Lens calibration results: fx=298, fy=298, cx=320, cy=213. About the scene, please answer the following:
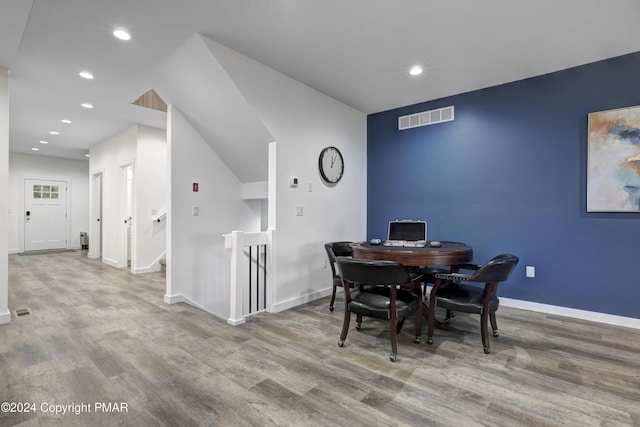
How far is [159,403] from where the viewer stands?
177 centimetres

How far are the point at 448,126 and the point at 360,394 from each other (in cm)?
356

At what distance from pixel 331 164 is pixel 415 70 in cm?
154

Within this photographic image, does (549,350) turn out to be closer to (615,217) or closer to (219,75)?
(615,217)

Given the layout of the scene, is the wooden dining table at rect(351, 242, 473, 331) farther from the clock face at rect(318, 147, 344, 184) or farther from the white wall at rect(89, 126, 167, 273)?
the white wall at rect(89, 126, 167, 273)

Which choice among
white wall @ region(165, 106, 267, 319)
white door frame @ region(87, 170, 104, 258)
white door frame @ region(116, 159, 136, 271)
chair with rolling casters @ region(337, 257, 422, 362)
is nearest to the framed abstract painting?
chair with rolling casters @ region(337, 257, 422, 362)

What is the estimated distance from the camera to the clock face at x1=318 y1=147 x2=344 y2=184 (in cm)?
404

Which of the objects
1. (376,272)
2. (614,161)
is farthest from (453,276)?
(614,161)

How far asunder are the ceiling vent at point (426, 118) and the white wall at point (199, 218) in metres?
2.67

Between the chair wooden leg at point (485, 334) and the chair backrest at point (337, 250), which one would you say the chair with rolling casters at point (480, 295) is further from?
the chair backrest at point (337, 250)

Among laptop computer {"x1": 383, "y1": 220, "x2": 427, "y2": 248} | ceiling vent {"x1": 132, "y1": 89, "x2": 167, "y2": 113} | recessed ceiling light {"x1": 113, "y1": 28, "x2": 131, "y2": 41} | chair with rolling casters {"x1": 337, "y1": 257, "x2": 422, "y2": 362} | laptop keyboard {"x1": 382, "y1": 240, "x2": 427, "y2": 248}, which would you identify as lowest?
chair with rolling casters {"x1": 337, "y1": 257, "x2": 422, "y2": 362}

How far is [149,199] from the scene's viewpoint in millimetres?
5574

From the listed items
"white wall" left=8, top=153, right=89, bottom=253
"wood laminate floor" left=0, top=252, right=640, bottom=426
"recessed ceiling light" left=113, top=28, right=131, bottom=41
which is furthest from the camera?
"white wall" left=8, top=153, right=89, bottom=253

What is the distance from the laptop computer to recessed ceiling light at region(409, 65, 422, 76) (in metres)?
1.71

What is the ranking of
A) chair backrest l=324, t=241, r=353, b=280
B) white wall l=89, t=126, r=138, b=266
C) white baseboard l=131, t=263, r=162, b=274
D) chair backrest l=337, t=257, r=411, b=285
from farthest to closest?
white wall l=89, t=126, r=138, b=266
white baseboard l=131, t=263, r=162, b=274
chair backrest l=324, t=241, r=353, b=280
chair backrest l=337, t=257, r=411, b=285
